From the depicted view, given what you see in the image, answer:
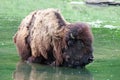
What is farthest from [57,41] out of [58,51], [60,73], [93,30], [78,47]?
[93,30]

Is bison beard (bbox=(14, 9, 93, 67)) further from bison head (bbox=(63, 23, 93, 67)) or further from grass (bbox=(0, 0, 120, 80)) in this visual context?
grass (bbox=(0, 0, 120, 80))


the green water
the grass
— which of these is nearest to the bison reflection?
the green water

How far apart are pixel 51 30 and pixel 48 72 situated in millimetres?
967

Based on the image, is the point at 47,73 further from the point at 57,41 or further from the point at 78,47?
the point at 78,47

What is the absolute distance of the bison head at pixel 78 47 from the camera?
404 inches

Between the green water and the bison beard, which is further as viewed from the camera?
the bison beard

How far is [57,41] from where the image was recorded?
10305 millimetres

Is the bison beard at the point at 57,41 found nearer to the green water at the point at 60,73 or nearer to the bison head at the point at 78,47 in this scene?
the bison head at the point at 78,47

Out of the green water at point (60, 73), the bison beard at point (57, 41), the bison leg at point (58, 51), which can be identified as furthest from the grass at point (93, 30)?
the bison leg at point (58, 51)

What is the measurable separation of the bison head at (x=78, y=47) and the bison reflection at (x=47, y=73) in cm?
18

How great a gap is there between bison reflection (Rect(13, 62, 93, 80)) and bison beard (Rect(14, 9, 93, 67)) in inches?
8.9

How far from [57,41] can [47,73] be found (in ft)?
2.56

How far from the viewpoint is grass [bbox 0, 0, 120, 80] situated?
10.2 m

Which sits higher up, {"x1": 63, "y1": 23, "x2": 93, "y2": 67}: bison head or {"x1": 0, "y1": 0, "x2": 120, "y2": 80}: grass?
{"x1": 63, "y1": 23, "x2": 93, "y2": 67}: bison head
